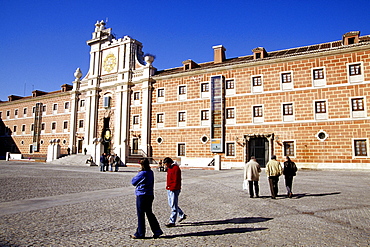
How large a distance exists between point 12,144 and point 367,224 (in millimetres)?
51999

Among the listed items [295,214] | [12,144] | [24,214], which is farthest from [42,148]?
[295,214]

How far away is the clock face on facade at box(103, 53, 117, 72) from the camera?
3612 centimetres

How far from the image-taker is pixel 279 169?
32.8 feet

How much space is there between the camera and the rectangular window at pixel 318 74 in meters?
23.9

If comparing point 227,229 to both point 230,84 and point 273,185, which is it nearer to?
point 273,185

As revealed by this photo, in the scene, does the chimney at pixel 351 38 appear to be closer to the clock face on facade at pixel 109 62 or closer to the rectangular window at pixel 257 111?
the rectangular window at pixel 257 111

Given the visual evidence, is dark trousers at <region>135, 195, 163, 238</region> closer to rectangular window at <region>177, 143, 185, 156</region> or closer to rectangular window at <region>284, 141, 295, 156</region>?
rectangular window at <region>284, 141, 295, 156</region>

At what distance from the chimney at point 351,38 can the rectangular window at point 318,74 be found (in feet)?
9.68

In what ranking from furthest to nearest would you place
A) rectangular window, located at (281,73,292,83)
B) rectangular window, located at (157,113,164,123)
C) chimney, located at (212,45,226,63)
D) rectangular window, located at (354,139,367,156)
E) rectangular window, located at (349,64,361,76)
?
1. rectangular window, located at (157,113,164,123)
2. chimney, located at (212,45,226,63)
3. rectangular window, located at (281,73,292,83)
4. rectangular window, located at (349,64,361,76)
5. rectangular window, located at (354,139,367,156)

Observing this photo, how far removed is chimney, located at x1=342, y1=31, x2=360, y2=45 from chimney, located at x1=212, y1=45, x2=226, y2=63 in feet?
38.4

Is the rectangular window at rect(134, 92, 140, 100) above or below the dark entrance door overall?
above

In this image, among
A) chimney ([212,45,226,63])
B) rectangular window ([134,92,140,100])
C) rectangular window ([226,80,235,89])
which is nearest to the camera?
rectangular window ([226,80,235,89])

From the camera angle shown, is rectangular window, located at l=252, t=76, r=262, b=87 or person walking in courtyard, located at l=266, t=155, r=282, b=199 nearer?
person walking in courtyard, located at l=266, t=155, r=282, b=199

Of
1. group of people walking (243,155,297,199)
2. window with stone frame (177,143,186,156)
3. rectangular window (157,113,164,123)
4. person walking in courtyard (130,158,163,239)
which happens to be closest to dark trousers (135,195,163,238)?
person walking in courtyard (130,158,163,239)
